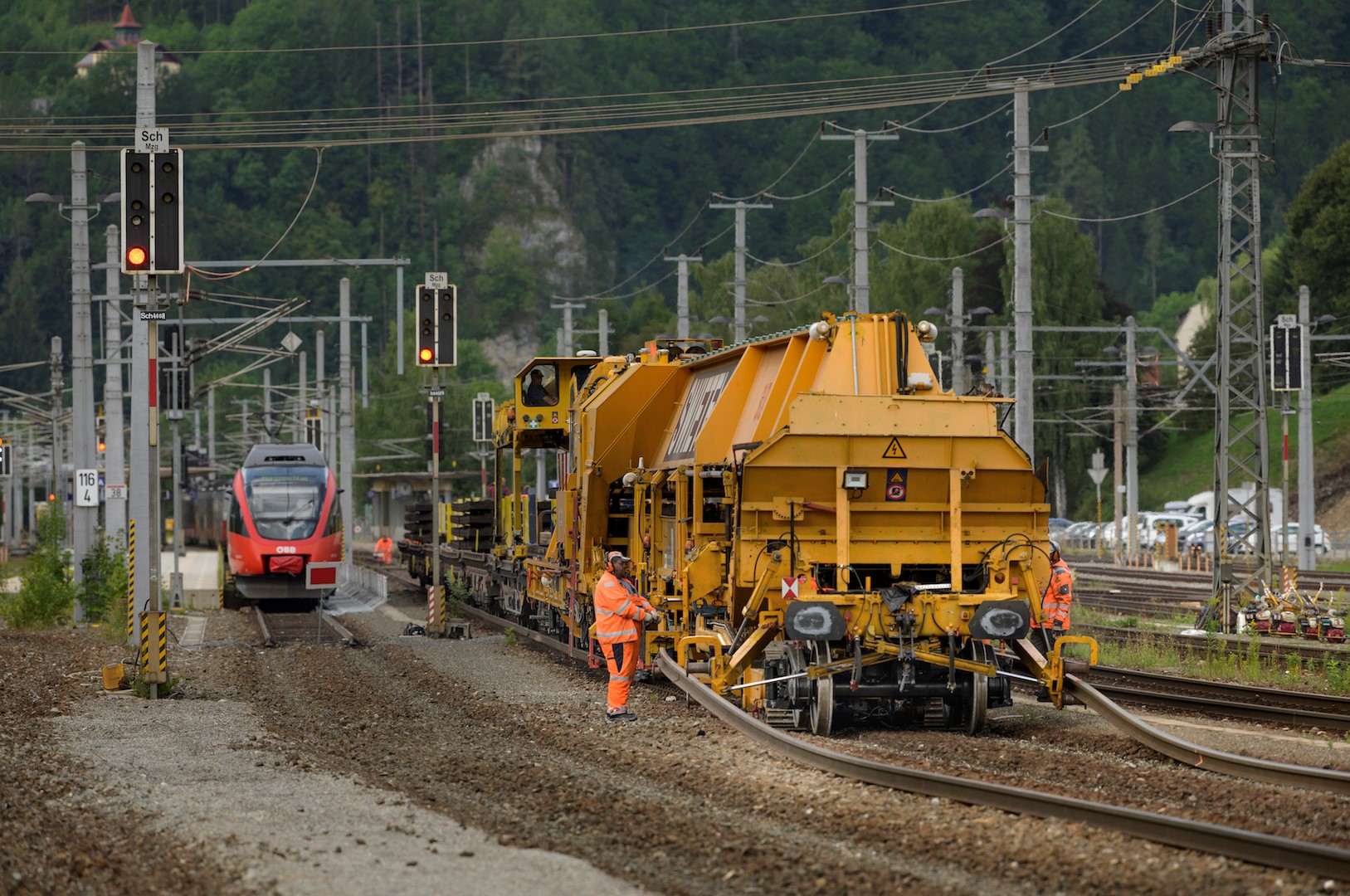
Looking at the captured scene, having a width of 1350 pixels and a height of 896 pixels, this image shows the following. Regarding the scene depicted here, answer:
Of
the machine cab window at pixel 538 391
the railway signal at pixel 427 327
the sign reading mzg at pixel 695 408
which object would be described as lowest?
the sign reading mzg at pixel 695 408

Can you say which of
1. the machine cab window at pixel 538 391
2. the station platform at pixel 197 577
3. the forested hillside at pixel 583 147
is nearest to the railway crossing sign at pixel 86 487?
the station platform at pixel 197 577

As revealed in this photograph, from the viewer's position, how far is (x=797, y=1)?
166750 mm

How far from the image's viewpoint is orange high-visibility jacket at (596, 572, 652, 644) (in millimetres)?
16797

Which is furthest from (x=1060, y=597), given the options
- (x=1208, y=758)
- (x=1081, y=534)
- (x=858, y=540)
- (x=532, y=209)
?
(x=532, y=209)

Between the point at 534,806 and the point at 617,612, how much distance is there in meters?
5.13

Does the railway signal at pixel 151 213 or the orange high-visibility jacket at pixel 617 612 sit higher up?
the railway signal at pixel 151 213

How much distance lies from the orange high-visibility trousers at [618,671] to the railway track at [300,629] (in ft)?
40.5

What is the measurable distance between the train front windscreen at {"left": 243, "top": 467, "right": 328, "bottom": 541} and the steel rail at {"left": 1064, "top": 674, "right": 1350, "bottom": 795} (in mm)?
25544

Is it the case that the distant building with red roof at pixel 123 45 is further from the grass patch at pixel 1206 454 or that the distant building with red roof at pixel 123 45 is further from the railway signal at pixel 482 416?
the railway signal at pixel 482 416

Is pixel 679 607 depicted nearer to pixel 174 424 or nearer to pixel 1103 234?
pixel 174 424

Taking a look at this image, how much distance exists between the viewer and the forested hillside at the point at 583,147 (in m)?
141

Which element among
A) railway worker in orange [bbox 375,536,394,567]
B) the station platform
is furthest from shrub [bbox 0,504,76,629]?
railway worker in orange [bbox 375,536,394,567]

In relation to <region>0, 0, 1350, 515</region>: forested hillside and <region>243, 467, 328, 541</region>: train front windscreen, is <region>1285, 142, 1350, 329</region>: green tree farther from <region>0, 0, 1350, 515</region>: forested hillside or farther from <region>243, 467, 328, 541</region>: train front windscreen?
<region>243, 467, 328, 541</region>: train front windscreen

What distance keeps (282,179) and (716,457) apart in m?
138
